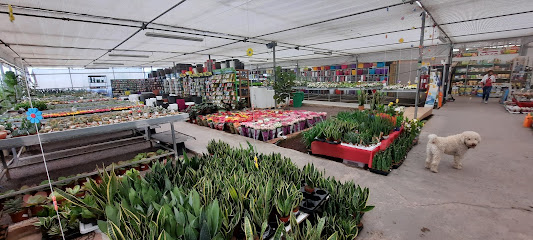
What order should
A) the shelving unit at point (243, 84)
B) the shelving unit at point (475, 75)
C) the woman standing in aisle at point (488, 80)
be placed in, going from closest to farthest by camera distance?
1. the shelving unit at point (243, 84)
2. the woman standing in aisle at point (488, 80)
3. the shelving unit at point (475, 75)

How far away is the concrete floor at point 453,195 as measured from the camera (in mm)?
1988

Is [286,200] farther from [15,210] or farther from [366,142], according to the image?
[15,210]

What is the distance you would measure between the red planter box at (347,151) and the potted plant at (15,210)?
3.67 metres

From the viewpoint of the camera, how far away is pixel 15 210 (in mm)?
2086

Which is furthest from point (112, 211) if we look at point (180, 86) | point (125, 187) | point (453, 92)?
point (453, 92)

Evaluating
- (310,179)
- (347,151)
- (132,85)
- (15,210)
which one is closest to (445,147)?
(347,151)

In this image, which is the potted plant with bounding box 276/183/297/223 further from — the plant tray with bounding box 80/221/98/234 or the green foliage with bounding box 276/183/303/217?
the plant tray with bounding box 80/221/98/234

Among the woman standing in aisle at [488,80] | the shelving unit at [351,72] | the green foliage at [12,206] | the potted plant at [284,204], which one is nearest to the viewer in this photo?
the potted plant at [284,204]

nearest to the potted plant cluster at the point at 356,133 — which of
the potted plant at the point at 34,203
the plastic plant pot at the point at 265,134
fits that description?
the plastic plant pot at the point at 265,134

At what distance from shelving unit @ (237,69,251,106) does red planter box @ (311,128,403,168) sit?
5958mm

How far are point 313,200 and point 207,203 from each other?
845 millimetres

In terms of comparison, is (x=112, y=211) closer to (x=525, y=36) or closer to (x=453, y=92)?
(x=525, y=36)

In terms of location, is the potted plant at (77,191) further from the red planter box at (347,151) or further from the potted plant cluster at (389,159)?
the potted plant cluster at (389,159)

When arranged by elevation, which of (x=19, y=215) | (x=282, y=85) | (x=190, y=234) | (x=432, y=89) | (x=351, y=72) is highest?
(x=351, y=72)
